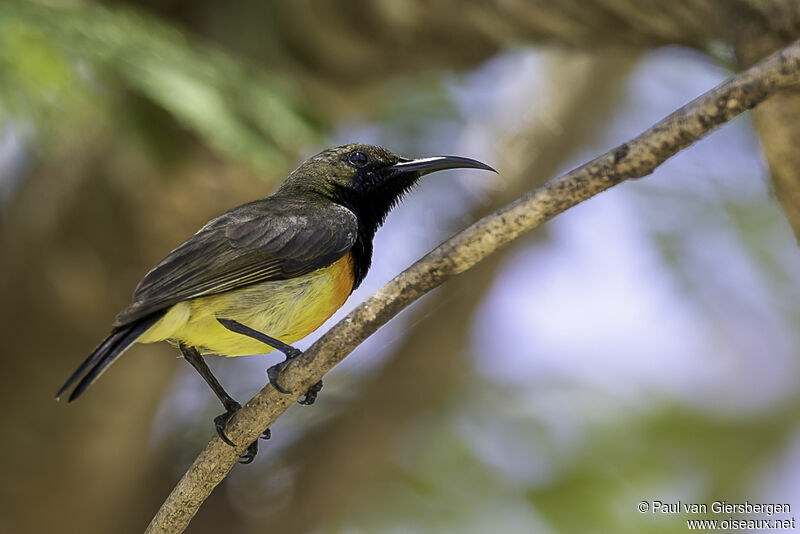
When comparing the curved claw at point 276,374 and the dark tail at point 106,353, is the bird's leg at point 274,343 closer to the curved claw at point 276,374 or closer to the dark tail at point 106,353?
the curved claw at point 276,374

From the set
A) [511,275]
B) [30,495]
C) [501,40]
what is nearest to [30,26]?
[501,40]

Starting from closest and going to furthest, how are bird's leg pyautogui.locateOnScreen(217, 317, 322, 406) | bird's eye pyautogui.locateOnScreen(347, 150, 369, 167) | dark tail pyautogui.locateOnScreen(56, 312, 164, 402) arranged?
dark tail pyautogui.locateOnScreen(56, 312, 164, 402) < bird's leg pyautogui.locateOnScreen(217, 317, 322, 406) < bird's eye pyautogui.locateOnScreen(347, 150, 369, 167)

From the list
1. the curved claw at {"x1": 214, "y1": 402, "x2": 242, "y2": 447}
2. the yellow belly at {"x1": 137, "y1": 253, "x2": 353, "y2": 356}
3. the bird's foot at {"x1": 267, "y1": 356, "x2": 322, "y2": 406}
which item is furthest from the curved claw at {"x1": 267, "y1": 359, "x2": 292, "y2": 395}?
the yellow belly at {"x1": 137, "y1": 253, "x2": 353, "y2": 356}

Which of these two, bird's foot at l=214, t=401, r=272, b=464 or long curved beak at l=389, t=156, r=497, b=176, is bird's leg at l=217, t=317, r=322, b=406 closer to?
bird's foot at l=214, t=401, r=272, b=464

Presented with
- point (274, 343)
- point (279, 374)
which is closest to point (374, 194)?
point (274, 343)

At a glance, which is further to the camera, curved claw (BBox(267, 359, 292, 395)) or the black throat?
the black throat

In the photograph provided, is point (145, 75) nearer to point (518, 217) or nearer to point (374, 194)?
point (374, 194)

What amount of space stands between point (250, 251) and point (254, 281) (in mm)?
116

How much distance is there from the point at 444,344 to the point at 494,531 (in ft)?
5.67

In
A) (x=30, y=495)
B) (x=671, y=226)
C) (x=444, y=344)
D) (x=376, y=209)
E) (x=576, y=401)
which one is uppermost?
(x=671, y=226)

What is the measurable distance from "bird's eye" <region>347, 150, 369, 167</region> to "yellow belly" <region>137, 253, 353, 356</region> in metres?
0.77

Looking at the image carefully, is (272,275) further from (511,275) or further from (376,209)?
(511,275)

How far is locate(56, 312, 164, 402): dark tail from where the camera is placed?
2.71 metres

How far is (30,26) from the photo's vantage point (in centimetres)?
418
